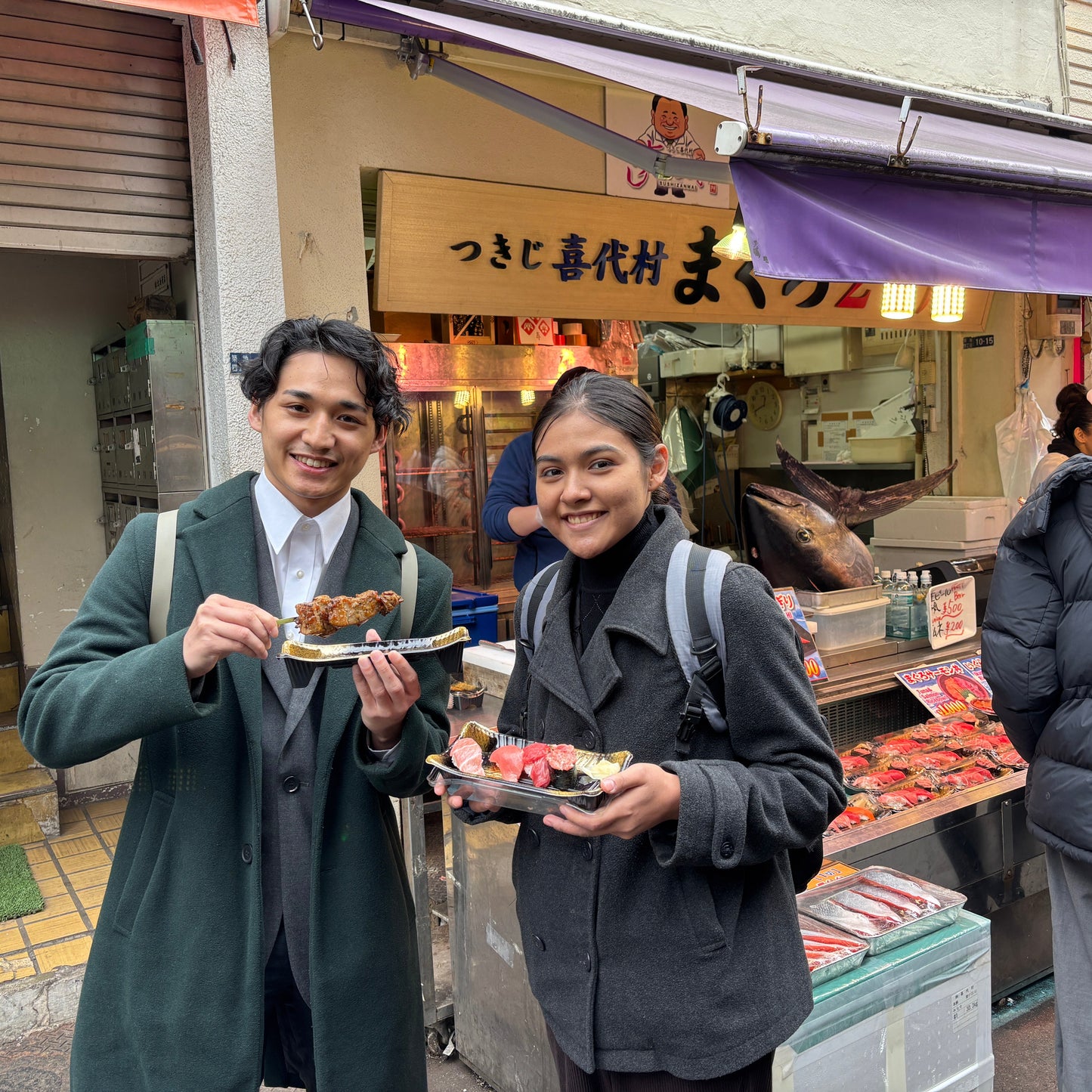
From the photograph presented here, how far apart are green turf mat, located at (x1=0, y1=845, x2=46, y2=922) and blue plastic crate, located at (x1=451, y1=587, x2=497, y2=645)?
2.95 m

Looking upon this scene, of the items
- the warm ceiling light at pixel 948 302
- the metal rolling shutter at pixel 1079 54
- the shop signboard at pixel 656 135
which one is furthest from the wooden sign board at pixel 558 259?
the metal rolling shutter at pixel 1079 54

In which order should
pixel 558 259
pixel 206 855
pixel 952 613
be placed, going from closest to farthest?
pixel 206 855
pixel 952 613
pixel 558 259

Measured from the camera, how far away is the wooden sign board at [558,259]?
561 cm

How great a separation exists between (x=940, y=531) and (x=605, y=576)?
221 inches

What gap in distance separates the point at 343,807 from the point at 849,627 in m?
3.32

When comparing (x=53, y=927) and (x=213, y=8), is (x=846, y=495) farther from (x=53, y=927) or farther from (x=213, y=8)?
(x=53, y=927)

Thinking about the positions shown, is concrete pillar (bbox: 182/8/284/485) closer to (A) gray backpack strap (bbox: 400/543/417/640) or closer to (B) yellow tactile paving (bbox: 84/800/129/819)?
(A) gray backpack strap (bbox: 400/543/417/640)

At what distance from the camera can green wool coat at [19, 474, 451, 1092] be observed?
77.4 inches

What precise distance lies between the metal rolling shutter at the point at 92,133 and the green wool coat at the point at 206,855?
2900 millimetres

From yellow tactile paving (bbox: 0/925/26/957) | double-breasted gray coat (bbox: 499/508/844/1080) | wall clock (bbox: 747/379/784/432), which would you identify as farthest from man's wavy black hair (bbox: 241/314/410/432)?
wall clock (bbox: 747/379/784/432)

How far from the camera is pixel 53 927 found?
4992mm

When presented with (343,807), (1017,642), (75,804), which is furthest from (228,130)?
(75,804)

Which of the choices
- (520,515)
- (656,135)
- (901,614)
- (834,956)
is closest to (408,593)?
(834,956)

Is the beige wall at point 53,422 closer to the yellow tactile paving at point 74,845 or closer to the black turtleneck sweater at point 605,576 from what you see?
the yellow tactile paving at point 74,845
